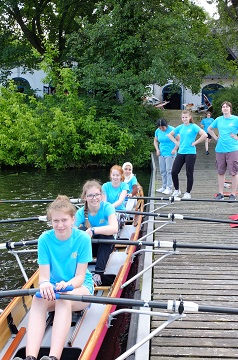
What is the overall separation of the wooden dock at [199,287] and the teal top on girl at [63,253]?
1.15 m

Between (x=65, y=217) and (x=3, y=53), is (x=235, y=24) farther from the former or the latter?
(x=65, y=217)

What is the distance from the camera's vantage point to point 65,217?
4016 mm

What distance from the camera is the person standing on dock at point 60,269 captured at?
3795 mm

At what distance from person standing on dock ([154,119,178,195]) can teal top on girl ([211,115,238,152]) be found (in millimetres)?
1172

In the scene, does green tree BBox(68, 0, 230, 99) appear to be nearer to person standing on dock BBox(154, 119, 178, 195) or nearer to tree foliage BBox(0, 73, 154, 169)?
tree foliage BBox(0, 73, 154, 169)

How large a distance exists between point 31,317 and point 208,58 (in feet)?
55.9

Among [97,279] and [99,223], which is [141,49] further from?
[97,279]

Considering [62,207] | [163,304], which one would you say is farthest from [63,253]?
[163,304]

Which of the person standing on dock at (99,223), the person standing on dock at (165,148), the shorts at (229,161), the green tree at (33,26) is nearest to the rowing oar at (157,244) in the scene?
the person standing on dock at (99,223)

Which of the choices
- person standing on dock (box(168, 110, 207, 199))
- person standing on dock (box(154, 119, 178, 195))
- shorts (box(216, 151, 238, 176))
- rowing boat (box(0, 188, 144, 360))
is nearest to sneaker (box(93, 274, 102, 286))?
rowing boat (box(0, 188, 144, 360))

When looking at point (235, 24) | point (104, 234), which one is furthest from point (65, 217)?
point (235, 24)

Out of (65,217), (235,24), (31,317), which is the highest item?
(235,24)

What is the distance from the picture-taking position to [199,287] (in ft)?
18.5

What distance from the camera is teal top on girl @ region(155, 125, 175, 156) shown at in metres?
10.1
